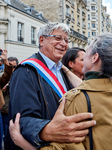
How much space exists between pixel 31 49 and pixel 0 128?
57.2 feet

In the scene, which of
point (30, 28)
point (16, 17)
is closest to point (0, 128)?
point (16, 17)

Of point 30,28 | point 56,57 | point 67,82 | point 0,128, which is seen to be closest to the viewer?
Result: point 56,57

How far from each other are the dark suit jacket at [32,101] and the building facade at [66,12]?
88.0 feet

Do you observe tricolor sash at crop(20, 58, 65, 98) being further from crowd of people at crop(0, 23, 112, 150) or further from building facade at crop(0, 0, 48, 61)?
building facade at crop(0, 0, 48, 61)

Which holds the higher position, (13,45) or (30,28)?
(30,28)

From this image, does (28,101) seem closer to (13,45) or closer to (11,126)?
(11,126)

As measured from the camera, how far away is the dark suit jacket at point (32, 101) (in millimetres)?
1342

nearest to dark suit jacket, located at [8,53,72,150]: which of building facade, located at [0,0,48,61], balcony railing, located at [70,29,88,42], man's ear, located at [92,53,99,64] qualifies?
man's ear, located at [92,53,99,64]

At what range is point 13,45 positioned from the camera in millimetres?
17609

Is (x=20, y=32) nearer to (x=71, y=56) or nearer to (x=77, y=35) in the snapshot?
(x=77, y=35)

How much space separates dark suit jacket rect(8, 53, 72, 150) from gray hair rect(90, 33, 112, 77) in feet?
1.98

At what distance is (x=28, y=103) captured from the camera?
1478 mm

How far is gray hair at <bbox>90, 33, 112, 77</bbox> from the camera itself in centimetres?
130

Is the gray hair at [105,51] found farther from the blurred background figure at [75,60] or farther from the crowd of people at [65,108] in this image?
the blurred background figure at [75,60]
